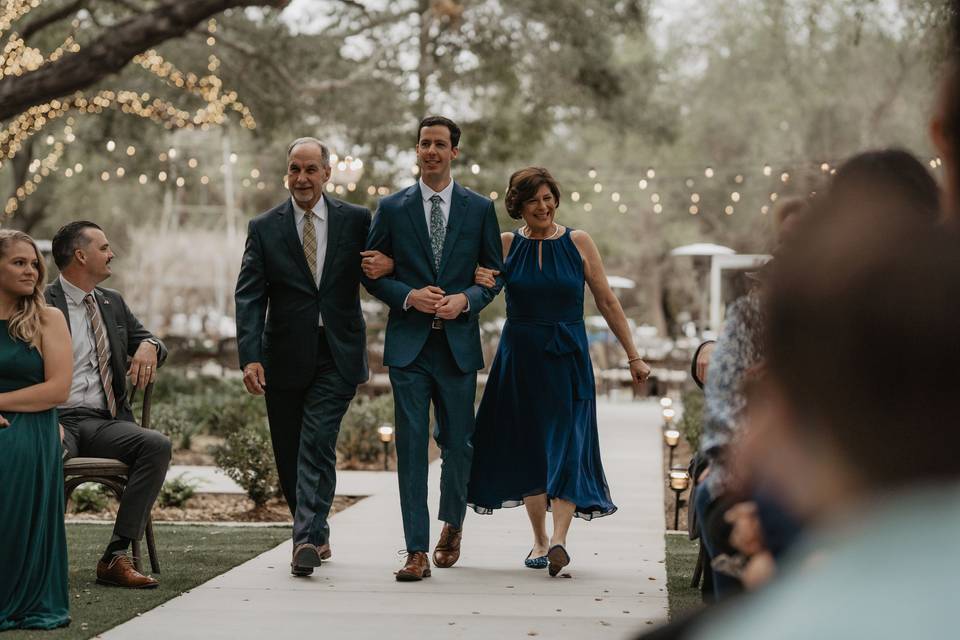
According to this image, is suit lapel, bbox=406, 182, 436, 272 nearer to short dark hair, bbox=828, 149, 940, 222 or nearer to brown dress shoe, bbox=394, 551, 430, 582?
brown dress shoe, bbox=394, 551, 430, 582

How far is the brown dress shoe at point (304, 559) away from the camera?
6090mm

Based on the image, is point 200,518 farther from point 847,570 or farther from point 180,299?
point 180,299

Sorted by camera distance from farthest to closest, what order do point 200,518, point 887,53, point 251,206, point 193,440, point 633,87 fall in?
point 251,206
point 887,53
point 633,87
point 193,440
point 200,518

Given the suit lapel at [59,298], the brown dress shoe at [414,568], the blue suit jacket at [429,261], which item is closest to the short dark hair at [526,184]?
the blue suit jacket at [429,261]

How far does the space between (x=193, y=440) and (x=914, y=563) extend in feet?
47.2

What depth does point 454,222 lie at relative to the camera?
6430 mm

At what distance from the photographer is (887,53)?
38.3 metres

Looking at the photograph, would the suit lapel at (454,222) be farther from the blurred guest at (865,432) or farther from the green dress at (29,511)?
the blurred guest at (865,432)

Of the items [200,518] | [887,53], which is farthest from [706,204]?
[200,518]

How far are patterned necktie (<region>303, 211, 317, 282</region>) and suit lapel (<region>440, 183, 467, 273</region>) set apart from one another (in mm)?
623

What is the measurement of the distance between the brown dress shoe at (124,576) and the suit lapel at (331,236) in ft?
5.19

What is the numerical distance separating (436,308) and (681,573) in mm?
1794

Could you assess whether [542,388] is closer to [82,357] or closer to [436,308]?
[436,308]

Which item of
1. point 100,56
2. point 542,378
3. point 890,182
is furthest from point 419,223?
point 890,182
